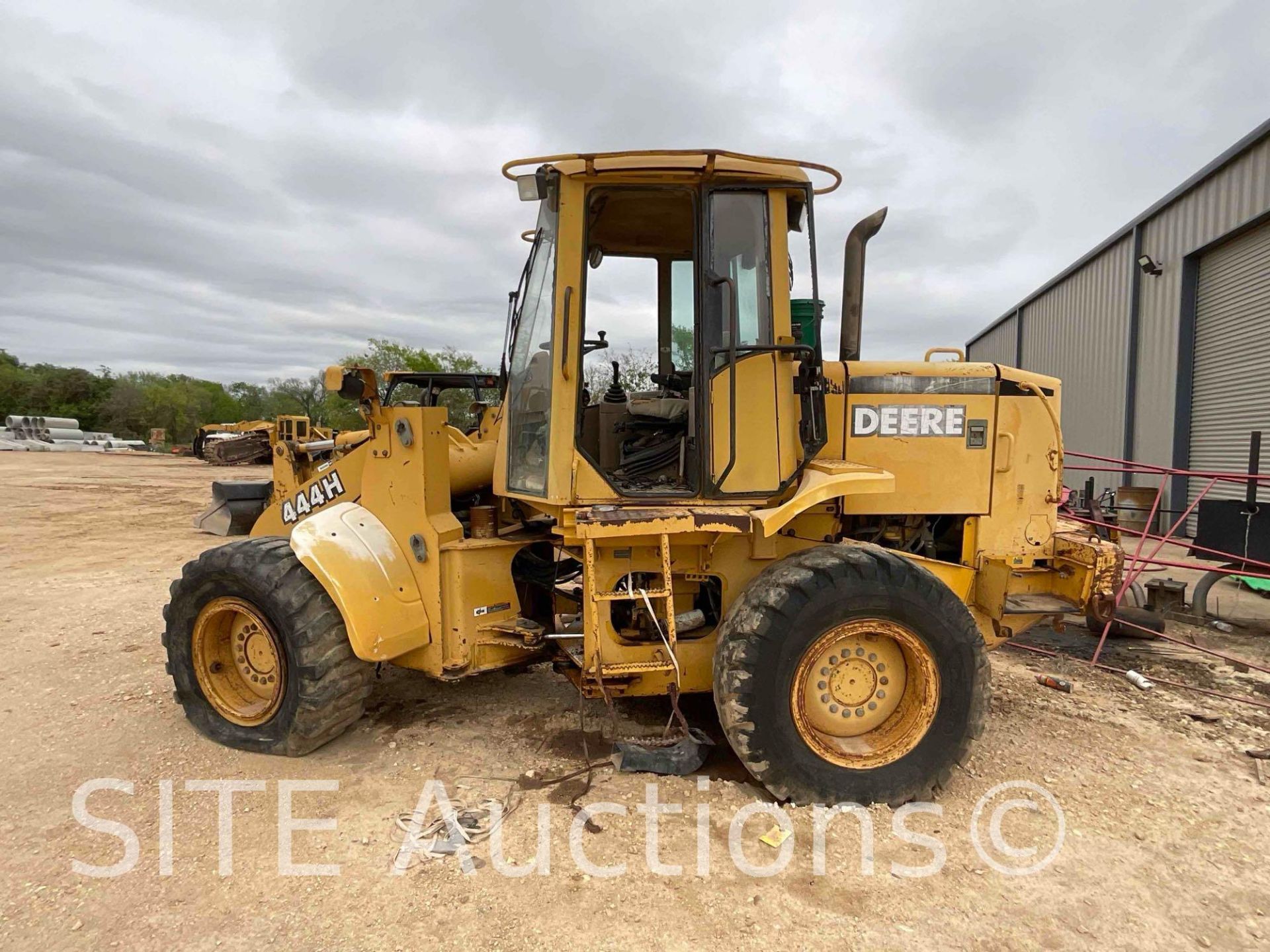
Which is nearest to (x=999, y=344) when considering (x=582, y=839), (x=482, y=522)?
(x=482, y=522)

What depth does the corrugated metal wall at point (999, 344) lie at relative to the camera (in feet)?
66.1

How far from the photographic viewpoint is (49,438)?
3525cm

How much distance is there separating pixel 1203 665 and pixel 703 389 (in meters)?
4.76

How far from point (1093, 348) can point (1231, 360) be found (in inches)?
161

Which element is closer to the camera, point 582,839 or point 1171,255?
point 582,839

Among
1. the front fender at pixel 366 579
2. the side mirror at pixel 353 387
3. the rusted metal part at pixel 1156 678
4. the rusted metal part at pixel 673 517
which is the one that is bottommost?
the rusted metal part at pixel 1156 678

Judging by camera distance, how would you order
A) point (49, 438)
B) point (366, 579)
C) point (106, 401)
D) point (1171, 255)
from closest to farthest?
point (366, 579) → point (1171, 255) → point (49, 438) → point (106, 401)

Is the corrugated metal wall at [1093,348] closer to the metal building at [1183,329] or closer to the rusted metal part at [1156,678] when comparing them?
the metal building at [1183,329]

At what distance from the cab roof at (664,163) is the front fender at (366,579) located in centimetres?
201

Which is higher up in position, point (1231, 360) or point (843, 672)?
point (1231, 360)

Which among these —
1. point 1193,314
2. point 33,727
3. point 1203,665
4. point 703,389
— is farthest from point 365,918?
point 1193,314

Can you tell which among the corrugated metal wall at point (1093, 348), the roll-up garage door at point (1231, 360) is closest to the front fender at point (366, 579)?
the roll-up garage door at point (1231, 360)

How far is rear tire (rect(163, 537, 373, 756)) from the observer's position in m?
3.48

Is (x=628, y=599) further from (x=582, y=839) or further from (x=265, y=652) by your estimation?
(x=265, y=652)
